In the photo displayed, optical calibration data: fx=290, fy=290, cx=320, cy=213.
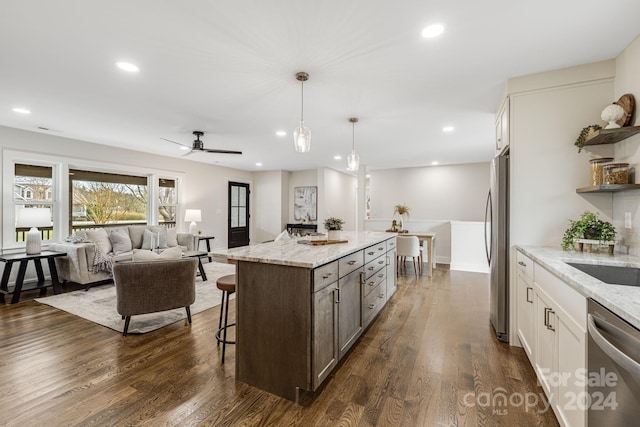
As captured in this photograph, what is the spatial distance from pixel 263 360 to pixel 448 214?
22.5ft

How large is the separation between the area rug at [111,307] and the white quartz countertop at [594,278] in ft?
11.3

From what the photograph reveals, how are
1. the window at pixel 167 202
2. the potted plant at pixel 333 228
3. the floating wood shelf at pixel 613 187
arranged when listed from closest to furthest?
the floating wood shelf at pixel 613 187 < the potted plant at pixel 333 228 < the window at pixel 167 202

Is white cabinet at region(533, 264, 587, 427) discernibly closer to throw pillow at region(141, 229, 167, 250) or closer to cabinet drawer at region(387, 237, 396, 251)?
cabinet drawer at region(387, 237, 396, 251)

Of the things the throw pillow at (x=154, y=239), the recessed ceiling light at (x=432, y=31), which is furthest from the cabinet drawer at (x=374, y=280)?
the throw pillow at (x=154, y=239)

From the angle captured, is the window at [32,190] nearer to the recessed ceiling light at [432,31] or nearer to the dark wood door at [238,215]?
the dark wood door at [238,215]

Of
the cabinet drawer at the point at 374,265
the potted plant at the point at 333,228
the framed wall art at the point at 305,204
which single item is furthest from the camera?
the framed wall art at the point at 305,204

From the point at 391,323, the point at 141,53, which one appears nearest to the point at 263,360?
the point at 391,323

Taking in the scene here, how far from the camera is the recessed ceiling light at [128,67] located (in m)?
2.44

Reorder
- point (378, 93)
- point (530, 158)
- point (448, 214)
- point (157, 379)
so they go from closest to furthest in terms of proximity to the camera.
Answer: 1. point (157, 379)
2. point (530, 158)
3. point (378, 93)
4. point (448, 214)

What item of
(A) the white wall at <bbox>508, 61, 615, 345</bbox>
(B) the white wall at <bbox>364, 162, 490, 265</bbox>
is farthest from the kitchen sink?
(B) the white wall at <bbox>364, 162, 490, 265</bbox>

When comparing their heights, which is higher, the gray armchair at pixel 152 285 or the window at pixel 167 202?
the window at pixel 167 202

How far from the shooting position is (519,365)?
2.29 metres

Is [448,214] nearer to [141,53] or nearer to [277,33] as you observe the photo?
[277,33]

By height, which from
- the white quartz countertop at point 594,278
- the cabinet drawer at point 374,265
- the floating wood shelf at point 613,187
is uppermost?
the floating wood shelf at point 613,187
